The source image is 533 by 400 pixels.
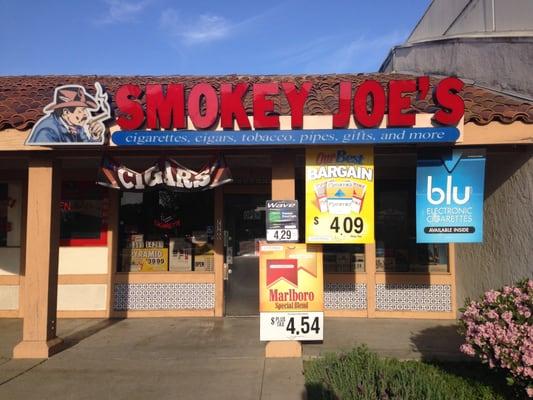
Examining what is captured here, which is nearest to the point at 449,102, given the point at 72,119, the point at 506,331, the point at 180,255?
the point at 506,331

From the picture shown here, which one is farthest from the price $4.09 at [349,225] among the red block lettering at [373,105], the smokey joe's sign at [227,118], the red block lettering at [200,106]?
the red block lettering at [200,106]

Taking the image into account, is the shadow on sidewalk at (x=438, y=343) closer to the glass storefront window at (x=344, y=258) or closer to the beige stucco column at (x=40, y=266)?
the glass storefront window at (x=344, y=258)

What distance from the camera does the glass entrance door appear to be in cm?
923

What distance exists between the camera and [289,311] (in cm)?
650

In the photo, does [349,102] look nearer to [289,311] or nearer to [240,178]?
[289,311]

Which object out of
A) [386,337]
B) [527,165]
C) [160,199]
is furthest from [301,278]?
[160,199]

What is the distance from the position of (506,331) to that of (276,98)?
4.24m

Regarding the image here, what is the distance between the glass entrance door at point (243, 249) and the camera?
30.3 ft

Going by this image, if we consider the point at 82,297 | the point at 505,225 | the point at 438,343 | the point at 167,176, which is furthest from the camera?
the point at 82,297

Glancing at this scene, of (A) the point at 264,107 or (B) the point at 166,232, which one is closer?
(A) the point at 264,107

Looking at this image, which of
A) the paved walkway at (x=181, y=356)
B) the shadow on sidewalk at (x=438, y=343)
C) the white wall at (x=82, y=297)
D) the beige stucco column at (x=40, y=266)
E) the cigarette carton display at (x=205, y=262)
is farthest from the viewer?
the cigarette carton display at (x=205, y=262)

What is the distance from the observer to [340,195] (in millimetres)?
6473

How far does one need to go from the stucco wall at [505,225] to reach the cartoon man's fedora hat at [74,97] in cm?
540

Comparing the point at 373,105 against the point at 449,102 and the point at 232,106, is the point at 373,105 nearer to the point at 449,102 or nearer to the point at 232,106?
the point at 449,102
